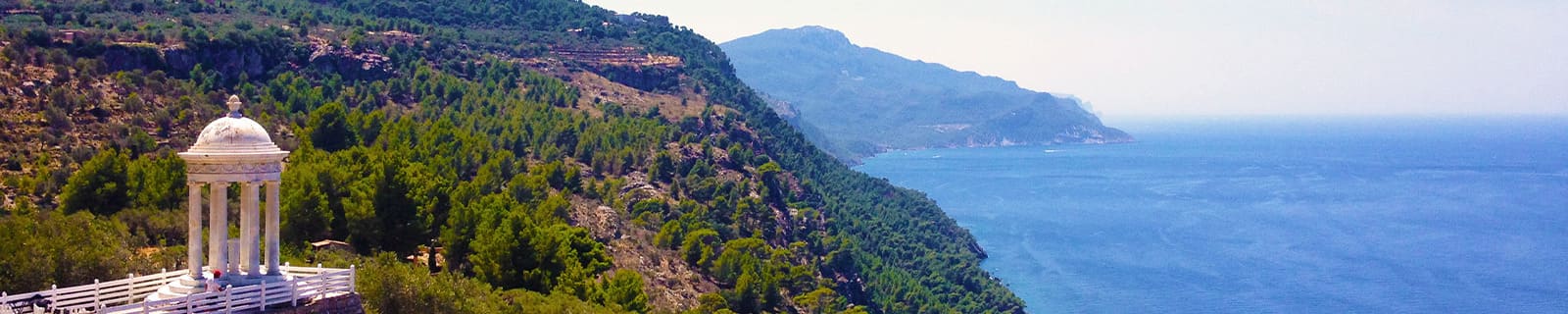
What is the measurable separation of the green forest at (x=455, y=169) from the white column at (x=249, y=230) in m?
3.43

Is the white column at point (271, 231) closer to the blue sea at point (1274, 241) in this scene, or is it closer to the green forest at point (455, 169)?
the green forest at point (455, 169)

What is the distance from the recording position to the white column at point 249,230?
62.4ft

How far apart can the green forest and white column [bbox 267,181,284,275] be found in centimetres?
317

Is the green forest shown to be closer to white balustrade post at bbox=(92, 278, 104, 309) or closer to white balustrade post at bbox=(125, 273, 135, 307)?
white balustrade post at bbox=(125, 273, 135, 307)

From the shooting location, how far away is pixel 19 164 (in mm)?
39125

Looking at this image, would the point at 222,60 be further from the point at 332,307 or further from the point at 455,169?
the point at 332,307

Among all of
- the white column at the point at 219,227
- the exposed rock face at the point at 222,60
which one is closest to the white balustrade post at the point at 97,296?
the white column at the point at 219,227

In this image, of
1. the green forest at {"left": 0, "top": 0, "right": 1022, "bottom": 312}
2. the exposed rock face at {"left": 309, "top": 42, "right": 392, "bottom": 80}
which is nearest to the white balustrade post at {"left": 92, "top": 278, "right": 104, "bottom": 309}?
the green forest at {"left": 0, "top": 0, "right": 1022, "bottom": 312}

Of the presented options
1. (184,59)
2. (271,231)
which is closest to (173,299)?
(271,231)

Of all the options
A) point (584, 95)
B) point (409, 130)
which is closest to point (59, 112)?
point (409, 130)

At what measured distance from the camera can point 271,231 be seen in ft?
63.8

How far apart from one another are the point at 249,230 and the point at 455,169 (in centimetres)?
2913

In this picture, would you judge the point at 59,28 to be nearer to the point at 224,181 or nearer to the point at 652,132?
the point at 652,132

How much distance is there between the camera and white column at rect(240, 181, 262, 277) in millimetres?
19031
